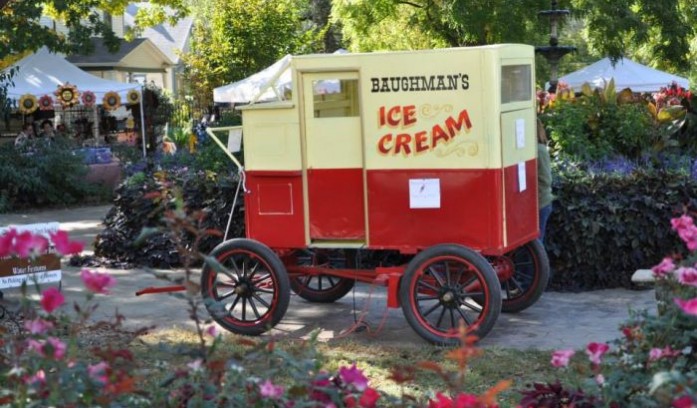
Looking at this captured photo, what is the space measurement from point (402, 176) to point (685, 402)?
14.1 ft

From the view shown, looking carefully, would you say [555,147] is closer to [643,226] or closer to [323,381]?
A: [643,226]

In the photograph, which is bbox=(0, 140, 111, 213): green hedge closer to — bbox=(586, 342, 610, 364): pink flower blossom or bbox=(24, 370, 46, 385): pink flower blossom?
bbox=(24, 370, 46, 385): pink flower blossom

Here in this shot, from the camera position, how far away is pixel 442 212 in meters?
6.86

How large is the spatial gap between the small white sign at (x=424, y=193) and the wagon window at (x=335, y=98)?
0.72 m

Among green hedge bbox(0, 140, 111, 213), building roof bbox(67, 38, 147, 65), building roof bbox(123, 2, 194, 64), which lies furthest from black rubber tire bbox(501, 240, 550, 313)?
building roof bbox(123, 2, 194, 64)

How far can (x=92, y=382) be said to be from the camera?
3.01m

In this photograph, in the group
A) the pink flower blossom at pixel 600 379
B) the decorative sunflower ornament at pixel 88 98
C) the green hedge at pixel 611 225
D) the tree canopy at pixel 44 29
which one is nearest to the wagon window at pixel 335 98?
the green hedge at pixel 611 225

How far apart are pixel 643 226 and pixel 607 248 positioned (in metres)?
0.38

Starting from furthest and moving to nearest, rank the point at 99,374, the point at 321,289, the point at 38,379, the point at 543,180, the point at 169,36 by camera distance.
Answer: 1. the point at 169,36
2. the point at 321,289
3. the point at 543,180
4. the point at 99,374
5. the point at 38,379

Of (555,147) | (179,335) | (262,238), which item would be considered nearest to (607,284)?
(555,147)

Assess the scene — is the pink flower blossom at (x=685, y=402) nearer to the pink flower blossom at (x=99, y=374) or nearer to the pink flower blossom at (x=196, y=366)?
the pink flower blossom at (x=196, y=366)

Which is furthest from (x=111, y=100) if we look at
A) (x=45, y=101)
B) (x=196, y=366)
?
(x=196, y=366)

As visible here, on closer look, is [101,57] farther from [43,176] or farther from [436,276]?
[436,276]

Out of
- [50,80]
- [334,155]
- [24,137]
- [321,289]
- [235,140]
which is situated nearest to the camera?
[334,155]
